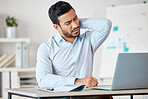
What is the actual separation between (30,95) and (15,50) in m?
2.90

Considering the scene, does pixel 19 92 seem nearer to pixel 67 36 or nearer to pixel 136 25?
pixel 67 36

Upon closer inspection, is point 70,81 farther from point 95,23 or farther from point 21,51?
point 21,51

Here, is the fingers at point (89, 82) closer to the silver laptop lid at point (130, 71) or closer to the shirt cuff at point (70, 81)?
the shirt cuff at point (70, 81)

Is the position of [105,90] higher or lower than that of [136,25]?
lower

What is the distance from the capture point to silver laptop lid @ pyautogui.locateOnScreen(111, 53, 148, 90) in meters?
1.63

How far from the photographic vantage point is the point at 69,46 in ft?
7.21

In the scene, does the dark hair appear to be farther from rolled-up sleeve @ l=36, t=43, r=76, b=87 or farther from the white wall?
the white wall

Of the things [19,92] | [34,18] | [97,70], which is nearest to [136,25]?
[97,70]

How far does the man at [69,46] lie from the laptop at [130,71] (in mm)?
484

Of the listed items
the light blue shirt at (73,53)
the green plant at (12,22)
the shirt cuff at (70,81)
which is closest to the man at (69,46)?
the light blue shirt at (73,53)

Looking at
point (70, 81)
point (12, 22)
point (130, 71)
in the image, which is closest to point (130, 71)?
point (130, 71)

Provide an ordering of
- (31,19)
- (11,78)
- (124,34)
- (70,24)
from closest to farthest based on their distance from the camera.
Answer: (70,24) < (11,78) < (124,34) < (31,19)

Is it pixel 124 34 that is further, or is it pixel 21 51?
pixel 124 34

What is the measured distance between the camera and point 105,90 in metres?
1.70
